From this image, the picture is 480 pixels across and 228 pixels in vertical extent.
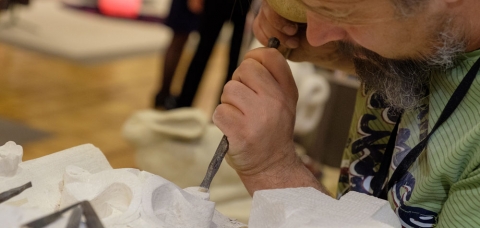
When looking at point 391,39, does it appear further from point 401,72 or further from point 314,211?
point 314,211

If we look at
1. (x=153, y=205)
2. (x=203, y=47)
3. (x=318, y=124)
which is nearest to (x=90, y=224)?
(x=153, y=205)

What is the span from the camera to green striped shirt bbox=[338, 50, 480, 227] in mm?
735

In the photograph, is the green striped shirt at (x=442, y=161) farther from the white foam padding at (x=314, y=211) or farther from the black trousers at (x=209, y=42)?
the black trousers at (x=209, y=42)

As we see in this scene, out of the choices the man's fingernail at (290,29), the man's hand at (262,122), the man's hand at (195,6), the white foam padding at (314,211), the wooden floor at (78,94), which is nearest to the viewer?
the white foam padding at (314,211)

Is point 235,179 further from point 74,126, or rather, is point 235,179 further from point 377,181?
point 74,126

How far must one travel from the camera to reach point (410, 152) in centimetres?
82

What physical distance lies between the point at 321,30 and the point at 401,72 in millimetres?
131

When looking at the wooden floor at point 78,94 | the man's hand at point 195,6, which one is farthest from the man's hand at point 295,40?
the man's hand at point 195,6

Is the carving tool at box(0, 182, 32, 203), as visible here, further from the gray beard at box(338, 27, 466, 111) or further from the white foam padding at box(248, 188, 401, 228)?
the gray beard at box(338, 27, 466, 111)

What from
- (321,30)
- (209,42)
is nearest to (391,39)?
(321,30)

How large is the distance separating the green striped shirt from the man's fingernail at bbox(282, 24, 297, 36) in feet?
0.57

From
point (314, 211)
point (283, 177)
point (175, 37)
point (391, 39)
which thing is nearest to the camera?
point (314, 211)

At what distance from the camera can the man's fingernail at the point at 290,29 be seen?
0.94 meters

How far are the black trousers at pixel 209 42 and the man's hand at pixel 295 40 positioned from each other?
1.03 meters
